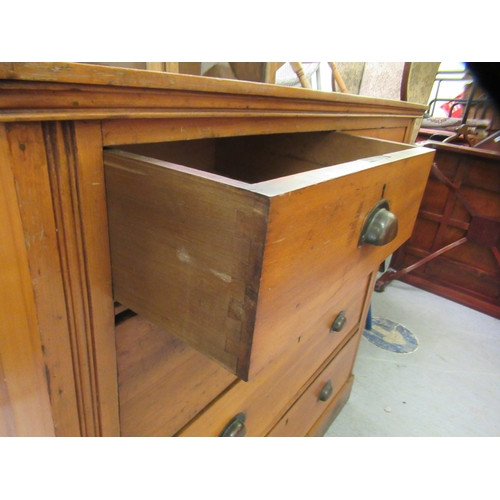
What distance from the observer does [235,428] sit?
2.00ft

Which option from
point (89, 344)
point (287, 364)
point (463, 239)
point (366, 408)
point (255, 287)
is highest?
point (255, 287)

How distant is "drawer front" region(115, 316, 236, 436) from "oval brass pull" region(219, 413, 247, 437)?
87mm

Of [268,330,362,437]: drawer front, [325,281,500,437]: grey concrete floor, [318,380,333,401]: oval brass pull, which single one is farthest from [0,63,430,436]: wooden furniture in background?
[325,281,500,437]: grey concrete floor

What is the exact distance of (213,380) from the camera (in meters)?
0.55

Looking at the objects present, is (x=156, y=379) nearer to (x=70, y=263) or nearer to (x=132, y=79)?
(x=70, y=263)

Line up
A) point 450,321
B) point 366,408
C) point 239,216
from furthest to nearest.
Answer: point 450,321 < point 366,408 < point 239,216

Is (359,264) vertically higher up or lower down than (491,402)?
higher up

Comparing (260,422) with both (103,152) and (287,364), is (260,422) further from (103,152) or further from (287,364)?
Result: (103,152)

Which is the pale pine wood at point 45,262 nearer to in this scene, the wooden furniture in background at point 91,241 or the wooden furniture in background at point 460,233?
the wooden furniture in background at point 91,241

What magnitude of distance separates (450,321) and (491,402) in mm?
496

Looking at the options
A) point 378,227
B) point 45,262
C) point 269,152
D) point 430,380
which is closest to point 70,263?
point 45,262

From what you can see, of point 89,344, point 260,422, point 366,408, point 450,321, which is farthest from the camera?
point 450,321

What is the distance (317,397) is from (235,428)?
0.43 m

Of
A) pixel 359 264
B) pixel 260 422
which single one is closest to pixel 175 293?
pixel 359 264
